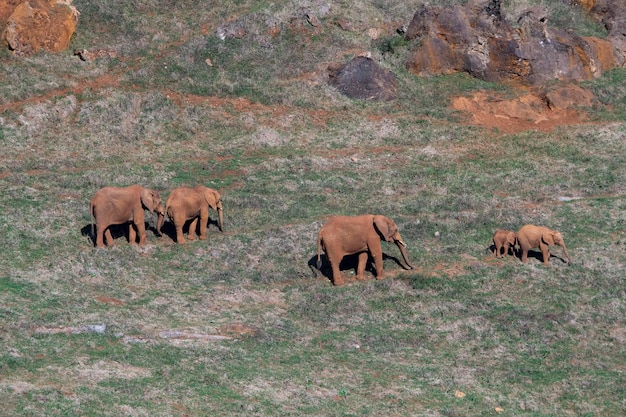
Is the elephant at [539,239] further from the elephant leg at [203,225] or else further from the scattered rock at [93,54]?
the scattered rock at [93,54]

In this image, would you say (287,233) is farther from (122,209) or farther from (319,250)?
(122,209)

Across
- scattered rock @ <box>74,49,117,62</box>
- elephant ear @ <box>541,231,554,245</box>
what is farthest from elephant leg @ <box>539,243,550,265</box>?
scattered rock @ <box>74,49,117,62</box>

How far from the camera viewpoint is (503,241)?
95.3 ft

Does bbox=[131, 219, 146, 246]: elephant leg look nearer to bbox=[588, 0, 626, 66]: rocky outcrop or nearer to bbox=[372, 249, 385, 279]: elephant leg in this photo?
bbox=[372, 249, 385, 279]: elephant leg

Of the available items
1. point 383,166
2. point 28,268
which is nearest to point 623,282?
point 383,166

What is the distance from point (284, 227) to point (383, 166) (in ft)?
25.7

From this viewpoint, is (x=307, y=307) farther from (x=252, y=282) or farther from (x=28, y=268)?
(x=28, y=268)

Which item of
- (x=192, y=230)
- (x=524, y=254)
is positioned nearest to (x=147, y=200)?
(x=192, y=230)

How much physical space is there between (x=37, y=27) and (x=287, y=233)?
19.1 metres

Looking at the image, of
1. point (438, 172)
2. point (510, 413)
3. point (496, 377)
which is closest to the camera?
point (510, 413)

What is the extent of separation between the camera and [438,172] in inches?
1446

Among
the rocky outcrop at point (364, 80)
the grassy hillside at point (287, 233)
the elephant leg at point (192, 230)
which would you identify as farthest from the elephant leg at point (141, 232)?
the rocky outcrop at point (364, 80)

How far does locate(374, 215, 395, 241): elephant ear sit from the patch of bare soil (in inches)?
595

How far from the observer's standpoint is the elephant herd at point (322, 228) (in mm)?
26969
